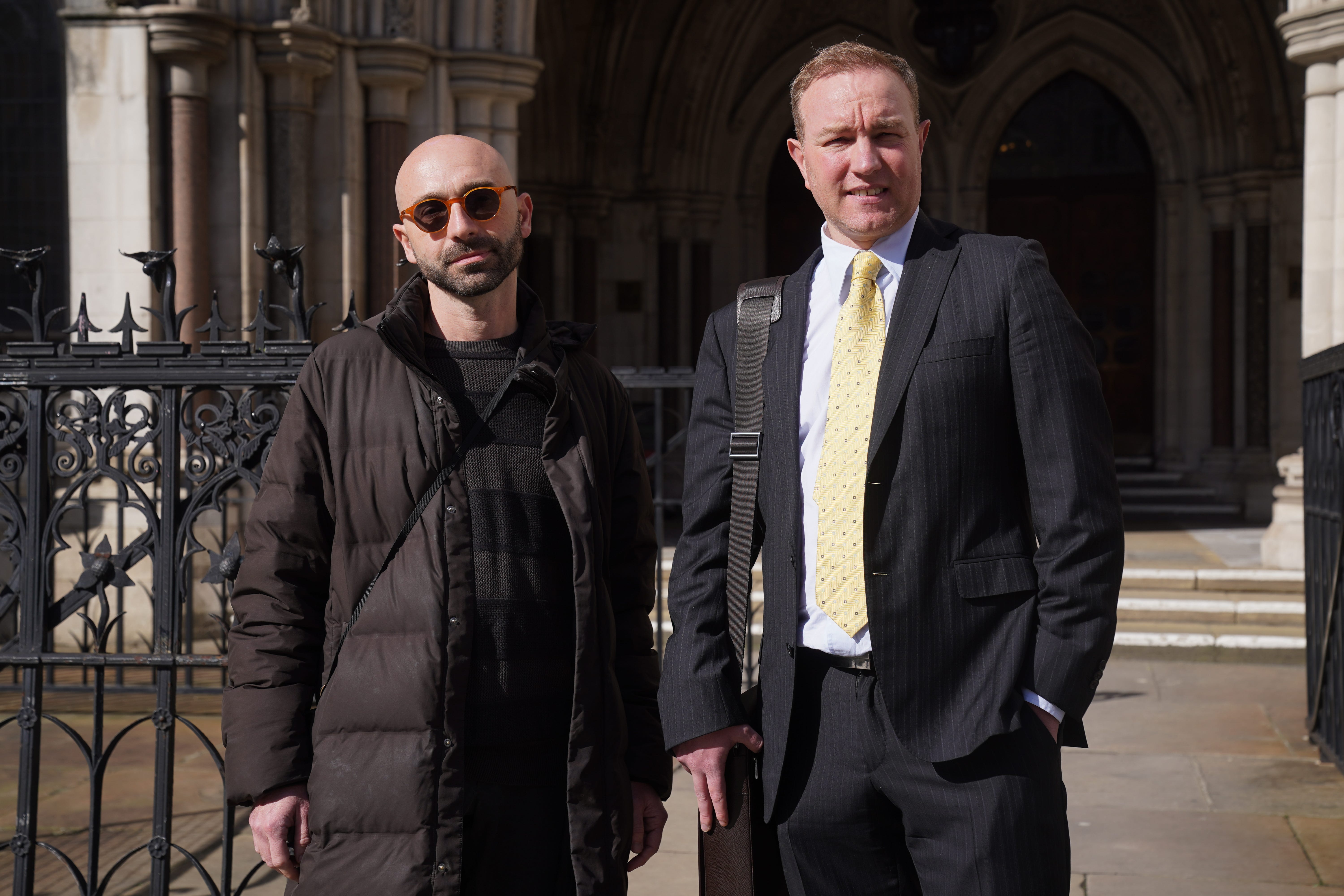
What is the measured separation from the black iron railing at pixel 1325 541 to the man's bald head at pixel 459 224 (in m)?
3.81

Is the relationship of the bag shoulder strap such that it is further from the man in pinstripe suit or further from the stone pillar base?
the stone pillar base

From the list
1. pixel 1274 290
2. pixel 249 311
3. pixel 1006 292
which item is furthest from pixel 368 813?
pixel 1274 290

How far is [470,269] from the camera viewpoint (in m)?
2.44

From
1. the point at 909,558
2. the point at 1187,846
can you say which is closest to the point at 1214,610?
the point at 1187,846

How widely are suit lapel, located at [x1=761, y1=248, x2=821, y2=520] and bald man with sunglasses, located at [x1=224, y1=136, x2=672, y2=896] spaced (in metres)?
0.34

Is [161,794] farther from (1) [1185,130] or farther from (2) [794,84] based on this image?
(1) [1185,130]

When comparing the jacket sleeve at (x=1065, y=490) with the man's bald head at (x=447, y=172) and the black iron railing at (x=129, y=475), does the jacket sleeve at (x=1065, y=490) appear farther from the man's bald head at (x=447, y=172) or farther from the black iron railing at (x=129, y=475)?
the black iron railing at (x=129, y=475)

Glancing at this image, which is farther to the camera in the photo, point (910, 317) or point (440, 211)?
point (440, 211)

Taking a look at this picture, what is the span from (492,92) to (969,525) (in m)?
7.63

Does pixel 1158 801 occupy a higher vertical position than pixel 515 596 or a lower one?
lower

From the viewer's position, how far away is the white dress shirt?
2193mm

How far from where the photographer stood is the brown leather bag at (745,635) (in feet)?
7.34

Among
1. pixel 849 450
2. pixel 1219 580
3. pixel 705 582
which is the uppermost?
pixel 849 450

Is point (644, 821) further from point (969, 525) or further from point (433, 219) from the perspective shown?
point (433, 219)
